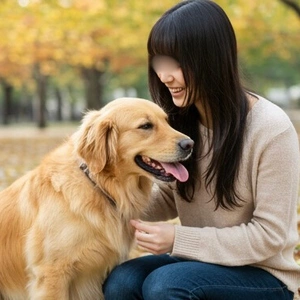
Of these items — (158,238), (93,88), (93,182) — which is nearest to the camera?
(158,238)

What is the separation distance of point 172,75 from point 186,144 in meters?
0.36

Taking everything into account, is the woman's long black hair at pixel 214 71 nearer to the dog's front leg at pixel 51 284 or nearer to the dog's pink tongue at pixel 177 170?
the dog's pink tongue at pixel 177 170

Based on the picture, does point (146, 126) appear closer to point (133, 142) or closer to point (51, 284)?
point (133, 142)

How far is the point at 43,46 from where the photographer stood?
2295cm

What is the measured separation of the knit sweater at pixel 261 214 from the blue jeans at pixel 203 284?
0.05 metres

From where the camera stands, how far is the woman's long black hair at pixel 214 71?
278 centimetres

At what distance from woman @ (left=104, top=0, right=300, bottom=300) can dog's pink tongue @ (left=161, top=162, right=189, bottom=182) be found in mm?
119

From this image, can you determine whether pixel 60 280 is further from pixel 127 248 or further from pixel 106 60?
pixel 106 60

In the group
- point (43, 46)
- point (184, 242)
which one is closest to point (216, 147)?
point (184, 242)

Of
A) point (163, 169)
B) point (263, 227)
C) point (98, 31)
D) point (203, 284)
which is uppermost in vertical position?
point (163, 169)

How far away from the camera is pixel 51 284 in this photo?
119 inches

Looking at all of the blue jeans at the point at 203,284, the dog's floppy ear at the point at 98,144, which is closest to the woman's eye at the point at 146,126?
the dog's floppy ear at the point at 98,144

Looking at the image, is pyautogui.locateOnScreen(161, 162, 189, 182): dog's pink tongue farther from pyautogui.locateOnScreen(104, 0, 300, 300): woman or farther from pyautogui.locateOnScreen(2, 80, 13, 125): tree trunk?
pyautogui.locateOnScreen(2, 80, 13, 125): tree trunk

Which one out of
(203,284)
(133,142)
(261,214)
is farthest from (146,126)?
(203,284)
